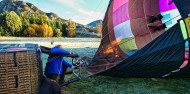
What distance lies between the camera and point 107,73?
20.7ft

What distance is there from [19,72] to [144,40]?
4.73 m

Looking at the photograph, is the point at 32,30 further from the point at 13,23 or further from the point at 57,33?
the point at 57,33

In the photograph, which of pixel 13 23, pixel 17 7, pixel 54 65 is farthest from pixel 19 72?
pixel 17 7

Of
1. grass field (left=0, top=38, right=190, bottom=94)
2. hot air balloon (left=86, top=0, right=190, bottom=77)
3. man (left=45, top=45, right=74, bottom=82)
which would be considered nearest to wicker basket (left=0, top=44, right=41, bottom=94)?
man (left=45, top=45, right=74, bottom=82)

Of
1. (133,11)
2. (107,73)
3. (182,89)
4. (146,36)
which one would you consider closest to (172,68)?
(182,89)

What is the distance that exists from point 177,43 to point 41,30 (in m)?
52.8

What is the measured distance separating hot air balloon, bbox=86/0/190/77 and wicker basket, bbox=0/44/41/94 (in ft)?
8.63

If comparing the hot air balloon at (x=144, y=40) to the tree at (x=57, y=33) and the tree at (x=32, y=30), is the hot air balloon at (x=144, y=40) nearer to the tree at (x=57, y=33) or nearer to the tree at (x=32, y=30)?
the tree at (x=32, y=30)

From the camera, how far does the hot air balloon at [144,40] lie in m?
5.52

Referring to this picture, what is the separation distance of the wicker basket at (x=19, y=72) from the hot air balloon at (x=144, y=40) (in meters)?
2.63

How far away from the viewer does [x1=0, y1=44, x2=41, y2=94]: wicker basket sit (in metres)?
3.48

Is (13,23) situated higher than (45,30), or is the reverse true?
(13,23)

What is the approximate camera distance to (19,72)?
3539 millimetres

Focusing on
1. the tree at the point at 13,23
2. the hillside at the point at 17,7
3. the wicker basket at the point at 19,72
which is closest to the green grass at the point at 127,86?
the wicker basket at the point at 19,72
